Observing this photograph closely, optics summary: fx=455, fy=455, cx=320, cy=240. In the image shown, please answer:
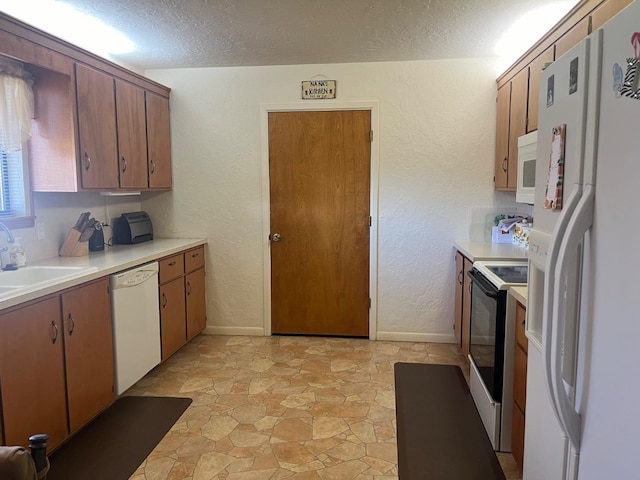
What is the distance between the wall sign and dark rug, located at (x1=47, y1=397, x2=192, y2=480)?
2673mm

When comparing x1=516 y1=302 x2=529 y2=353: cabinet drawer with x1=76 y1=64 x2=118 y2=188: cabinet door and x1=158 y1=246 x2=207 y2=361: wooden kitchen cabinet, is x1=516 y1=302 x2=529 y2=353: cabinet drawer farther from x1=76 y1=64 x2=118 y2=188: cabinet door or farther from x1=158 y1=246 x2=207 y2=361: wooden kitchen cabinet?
x1=76 y1=64 x2=118 y2=188: cabinet door

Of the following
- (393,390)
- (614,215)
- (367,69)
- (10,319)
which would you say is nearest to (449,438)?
(393,390)

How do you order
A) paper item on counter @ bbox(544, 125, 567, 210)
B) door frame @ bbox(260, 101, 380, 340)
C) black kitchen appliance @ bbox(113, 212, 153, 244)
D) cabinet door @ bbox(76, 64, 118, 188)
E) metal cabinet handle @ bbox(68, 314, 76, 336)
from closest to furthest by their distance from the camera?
paper item on counter @ bbox(544, 125, 567, 210)
metal cabinet handle @ bbox(68, 314, 76, 336)
cabinet door @ bbox(76, 64, 118, 188)
black kitchen appliance @ bbox(113, 212, 153, 244)
door frame @ bbox(260, 101, 380, 340)

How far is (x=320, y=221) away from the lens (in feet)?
13.6

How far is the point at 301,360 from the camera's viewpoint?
3.71 meters

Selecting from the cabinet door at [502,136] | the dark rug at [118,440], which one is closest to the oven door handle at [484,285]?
the cabinet door at [502,136]

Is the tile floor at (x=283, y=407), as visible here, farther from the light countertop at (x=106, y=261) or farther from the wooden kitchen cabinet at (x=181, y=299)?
the light countertop at (x=106, y=261)

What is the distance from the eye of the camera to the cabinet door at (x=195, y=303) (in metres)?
3.89

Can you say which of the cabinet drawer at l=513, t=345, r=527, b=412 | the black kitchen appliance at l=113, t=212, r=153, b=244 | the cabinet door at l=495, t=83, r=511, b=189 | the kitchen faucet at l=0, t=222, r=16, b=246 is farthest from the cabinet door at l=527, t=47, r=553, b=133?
the kitchen faucet at l=0, t=222, r=16, b=246

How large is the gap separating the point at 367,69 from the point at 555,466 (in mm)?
3392

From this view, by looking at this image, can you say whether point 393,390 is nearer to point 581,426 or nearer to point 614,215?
point 581,426

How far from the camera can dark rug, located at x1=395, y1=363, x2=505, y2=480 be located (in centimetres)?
227

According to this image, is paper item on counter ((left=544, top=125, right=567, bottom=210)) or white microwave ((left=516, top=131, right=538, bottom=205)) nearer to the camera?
paper item on counter ((left=544, top=125, right=567, bottom=210))

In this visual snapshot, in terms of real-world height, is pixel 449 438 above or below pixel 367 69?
below
